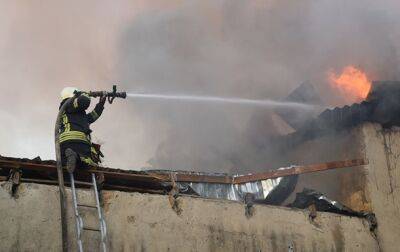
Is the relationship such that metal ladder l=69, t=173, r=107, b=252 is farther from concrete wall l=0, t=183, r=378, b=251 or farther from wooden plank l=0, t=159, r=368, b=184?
wooden plank l=0, t=159, r=368, b=184

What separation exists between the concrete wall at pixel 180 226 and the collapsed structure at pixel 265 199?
0.01m

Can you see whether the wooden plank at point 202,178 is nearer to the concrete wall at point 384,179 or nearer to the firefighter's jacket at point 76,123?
the firefighter's jacket at point 76,123

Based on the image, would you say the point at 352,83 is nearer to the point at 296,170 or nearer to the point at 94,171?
the point at 296,170

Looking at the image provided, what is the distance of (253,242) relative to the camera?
8727 mm

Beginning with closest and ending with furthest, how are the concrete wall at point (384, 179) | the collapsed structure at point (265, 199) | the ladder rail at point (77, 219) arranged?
the ladder rail at point (77, 219) < the collapsed structure at point (265, 199) < the concrete wall at point (384, 179)

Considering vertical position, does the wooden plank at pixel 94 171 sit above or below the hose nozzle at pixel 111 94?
below

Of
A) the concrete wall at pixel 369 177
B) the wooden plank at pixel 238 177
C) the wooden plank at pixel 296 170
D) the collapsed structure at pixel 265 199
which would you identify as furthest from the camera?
the wooden plank at pixel 296 170

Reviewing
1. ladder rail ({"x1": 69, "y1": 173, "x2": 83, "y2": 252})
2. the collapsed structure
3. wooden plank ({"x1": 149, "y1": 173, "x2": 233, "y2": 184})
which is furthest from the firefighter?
wooden plank ({"x1": 149, "y1": 173, "x2": 233, "y2": 184})

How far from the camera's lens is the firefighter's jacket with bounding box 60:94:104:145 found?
830 centimetres

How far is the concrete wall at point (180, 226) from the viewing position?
732 cm

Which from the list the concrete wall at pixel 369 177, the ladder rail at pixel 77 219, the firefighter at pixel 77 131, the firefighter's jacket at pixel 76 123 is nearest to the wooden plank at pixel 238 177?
the concrete wall at pixel 369 177

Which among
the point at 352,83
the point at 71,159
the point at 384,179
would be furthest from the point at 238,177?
the point at 352,83

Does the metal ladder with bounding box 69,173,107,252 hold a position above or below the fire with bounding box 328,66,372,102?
below

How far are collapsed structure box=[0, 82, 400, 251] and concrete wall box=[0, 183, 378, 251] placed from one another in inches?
0.6
